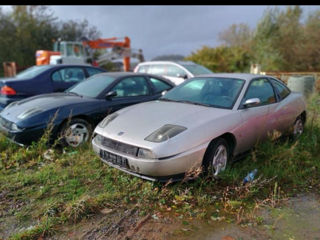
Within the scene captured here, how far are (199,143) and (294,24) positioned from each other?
19.1 m

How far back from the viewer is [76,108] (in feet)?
14.5

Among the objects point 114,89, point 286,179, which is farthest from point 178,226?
point 114,89

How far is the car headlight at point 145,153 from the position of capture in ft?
9.14

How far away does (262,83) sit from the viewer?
171 inches

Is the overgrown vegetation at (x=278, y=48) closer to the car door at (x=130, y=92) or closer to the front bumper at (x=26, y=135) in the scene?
the car door at (x=130, y=92)

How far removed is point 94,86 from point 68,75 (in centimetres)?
213

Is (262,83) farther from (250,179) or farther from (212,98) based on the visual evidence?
(250,179)

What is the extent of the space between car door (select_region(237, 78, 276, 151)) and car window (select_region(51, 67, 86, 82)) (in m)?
4.90

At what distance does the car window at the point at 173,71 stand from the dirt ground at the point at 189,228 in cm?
751

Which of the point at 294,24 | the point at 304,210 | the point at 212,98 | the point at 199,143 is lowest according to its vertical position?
the point at 304,210

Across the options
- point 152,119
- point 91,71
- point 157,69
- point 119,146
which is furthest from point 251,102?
point 157,69

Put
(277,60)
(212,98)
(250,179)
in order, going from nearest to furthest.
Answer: (250,179) < (212,98) < (277,60)

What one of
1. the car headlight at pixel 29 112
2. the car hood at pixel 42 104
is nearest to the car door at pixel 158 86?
the car hood at pixel 42 104

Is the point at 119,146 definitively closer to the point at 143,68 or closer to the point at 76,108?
the point at 76,108
